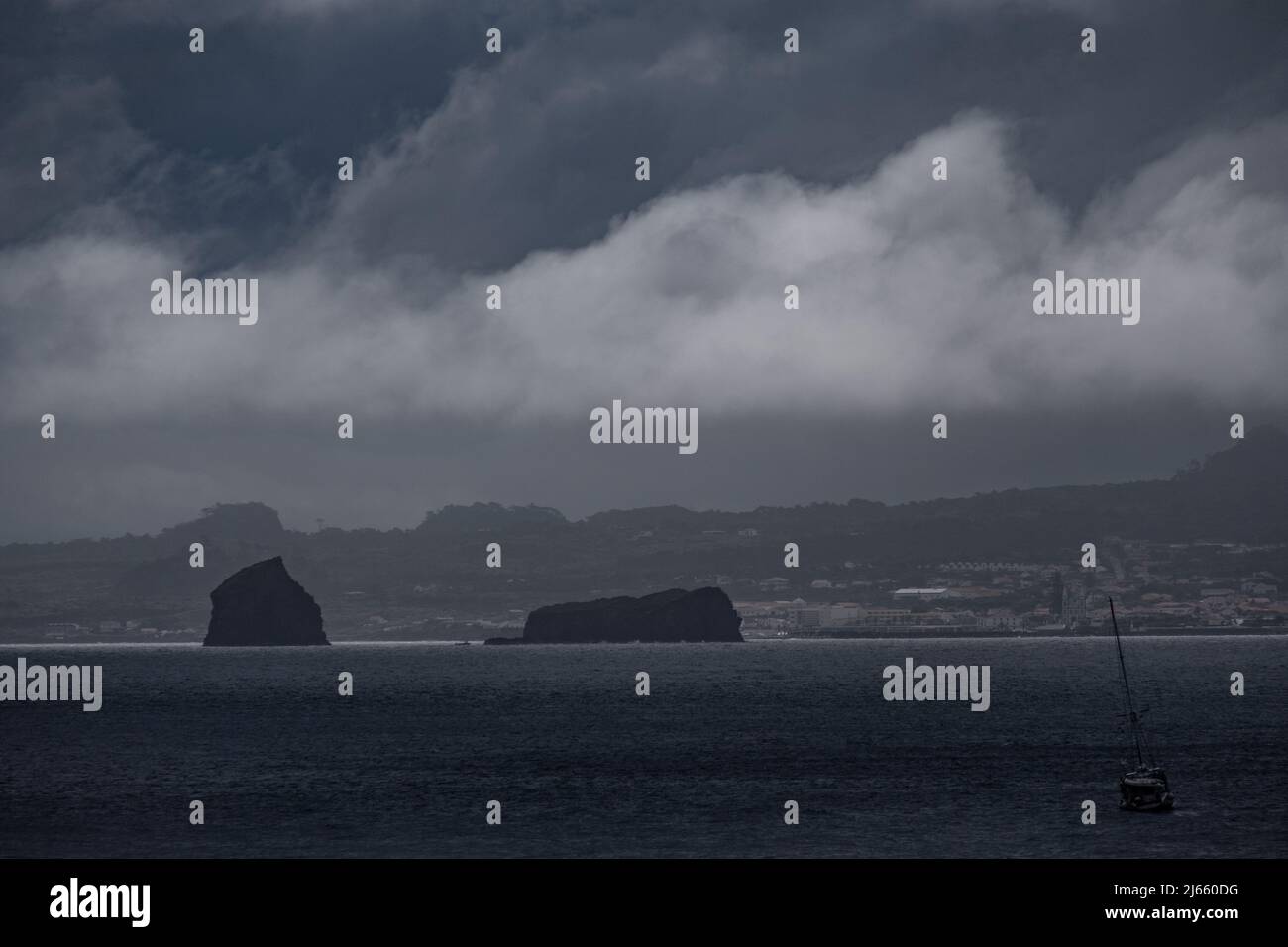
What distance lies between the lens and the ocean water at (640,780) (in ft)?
219

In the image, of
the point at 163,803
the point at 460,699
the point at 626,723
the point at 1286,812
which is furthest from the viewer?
the point at 460,699

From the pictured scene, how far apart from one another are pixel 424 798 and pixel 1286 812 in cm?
4815

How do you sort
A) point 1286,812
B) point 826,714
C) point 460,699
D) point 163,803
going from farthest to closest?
point 460,699 < point 826,714 < point 163,803 < point 1286,812

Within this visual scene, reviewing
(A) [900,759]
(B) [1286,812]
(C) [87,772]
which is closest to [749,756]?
(A) [900,759]

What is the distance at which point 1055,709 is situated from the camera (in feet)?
502

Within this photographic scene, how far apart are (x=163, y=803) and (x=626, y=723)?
194ft

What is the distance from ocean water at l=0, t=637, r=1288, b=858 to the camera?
219ft

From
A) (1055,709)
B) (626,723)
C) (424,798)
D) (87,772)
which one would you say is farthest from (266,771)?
(1055,709)

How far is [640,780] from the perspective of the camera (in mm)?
90188
